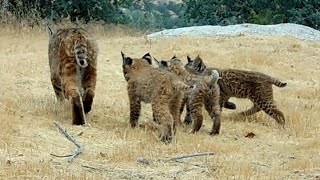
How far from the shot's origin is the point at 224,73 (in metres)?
12.5

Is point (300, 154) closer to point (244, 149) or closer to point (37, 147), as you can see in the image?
point (244, 149)

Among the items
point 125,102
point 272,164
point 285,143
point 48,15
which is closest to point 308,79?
point 125,102

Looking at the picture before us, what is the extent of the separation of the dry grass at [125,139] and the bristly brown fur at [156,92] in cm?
25

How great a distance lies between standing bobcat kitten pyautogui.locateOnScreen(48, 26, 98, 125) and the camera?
11211mm

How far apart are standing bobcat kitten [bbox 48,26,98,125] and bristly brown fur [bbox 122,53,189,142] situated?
1.78 feet

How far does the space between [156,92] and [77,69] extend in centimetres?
142

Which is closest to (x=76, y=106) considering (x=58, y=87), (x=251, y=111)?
(x=58, y=87)

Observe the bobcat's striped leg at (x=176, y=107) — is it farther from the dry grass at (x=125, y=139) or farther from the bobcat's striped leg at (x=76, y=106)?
the bobcat's striped leg at (x=76, y=106)

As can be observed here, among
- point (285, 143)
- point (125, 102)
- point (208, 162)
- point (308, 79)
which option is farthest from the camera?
point (308, 79)

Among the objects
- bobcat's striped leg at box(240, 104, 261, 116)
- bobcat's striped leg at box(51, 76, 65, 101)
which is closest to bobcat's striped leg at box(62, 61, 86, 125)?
bobcat's striped leg at box(51, 76, 65, 101)

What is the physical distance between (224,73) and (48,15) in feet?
59.6

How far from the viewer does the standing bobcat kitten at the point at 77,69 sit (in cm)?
1121

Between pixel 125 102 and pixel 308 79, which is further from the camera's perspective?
pixel 308 79

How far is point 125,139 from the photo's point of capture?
10453mm
